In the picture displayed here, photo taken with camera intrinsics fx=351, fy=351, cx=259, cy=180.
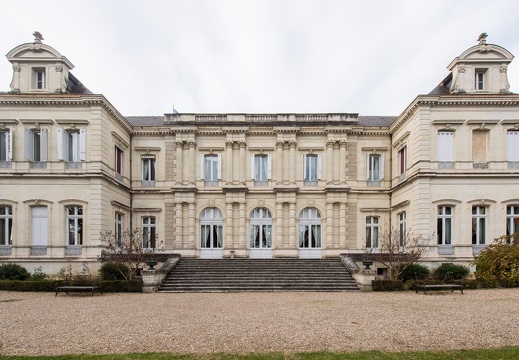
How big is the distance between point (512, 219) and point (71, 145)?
27.0 metres

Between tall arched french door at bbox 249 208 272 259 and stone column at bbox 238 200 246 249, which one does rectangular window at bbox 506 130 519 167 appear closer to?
tall arched french door at bbox 249 208 272 259

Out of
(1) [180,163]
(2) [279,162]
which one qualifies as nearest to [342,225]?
(2) [279,162]

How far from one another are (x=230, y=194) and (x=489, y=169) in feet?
54.0

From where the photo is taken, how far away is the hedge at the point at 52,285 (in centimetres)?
1697

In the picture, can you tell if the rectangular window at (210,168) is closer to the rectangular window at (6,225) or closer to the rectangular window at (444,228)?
the rectangular window at (6,225)

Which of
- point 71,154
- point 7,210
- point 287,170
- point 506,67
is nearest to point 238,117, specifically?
point 287,170

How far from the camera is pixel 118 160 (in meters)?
24.0

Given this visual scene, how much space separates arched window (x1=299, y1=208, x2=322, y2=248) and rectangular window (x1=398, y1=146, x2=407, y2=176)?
6305 millimetres

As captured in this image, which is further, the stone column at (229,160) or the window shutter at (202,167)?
the window shutter at (202,167)

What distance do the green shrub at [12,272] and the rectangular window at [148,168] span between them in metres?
9.45

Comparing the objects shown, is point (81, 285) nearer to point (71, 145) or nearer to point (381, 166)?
point (71, 145)

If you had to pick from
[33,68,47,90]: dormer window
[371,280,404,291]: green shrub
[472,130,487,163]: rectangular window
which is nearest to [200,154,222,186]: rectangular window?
[33,68,47,90]: dormer window

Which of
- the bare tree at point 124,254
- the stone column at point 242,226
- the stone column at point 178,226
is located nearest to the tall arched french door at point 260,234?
the stone column at point 242,226

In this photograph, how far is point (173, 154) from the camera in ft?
83.8
